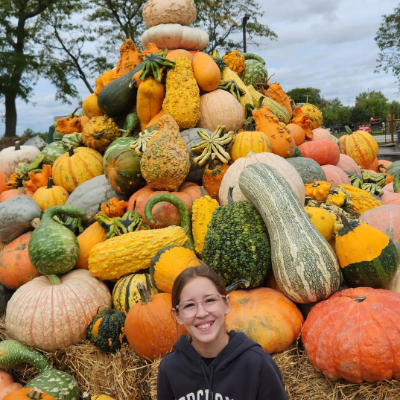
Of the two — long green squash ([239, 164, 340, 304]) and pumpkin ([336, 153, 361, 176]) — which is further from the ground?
pumpkin ([336, 153, 361, 176])

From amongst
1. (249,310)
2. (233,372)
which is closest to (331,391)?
(249,310)

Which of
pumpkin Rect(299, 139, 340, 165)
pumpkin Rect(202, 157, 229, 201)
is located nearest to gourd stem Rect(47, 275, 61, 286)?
pumpkin Rect(202, 157, 229, 201)

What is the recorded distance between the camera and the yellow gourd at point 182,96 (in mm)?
3885

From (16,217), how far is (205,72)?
8.10 feet

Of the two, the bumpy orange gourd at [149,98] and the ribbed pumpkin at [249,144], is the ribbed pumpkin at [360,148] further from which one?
the bumpy orange gourd at [149,98]

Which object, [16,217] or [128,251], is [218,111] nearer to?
[128,251]

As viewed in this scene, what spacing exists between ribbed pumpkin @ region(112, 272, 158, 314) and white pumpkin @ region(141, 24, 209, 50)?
10.4 ft

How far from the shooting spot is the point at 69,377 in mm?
2566

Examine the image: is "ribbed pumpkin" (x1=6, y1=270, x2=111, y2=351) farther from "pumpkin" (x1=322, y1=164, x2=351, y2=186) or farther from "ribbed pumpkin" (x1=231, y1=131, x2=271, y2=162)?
"pumpkin" (x1=322, y1=164, x2=351, y2=186)

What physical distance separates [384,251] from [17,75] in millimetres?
22076

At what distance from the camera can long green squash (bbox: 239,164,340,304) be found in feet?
7.70

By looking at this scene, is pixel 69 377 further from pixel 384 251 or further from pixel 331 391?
pixel 384 251

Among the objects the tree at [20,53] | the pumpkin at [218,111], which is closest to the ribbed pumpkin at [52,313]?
the pumpkin at [218,111]

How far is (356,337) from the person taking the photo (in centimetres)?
193
